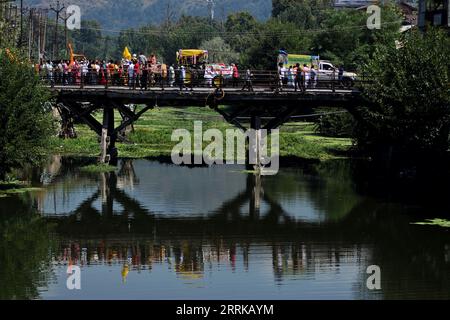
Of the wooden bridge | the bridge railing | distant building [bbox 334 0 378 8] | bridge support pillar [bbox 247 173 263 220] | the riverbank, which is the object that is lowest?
bridge support pillar [bbox 247 173 263 220]

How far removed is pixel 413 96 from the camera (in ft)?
173

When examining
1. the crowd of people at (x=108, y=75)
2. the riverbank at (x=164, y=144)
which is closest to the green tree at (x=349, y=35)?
the riverbank at (x=164, y=144)

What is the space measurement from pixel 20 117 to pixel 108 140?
1360cm

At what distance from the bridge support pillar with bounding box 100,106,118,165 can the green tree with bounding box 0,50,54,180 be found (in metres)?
9.56

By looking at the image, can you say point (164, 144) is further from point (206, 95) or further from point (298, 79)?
point (298, 79)

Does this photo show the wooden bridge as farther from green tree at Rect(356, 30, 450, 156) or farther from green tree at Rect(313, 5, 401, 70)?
green tree at Rect(313, 5, 401, 70)

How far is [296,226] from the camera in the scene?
39.3 m

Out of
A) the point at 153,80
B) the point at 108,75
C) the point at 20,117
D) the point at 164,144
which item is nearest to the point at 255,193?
the point at 20,117

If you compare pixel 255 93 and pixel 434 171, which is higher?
pixel 255 93

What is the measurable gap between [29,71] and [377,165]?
22004 millimetres

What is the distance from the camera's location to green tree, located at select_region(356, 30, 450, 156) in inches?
2052

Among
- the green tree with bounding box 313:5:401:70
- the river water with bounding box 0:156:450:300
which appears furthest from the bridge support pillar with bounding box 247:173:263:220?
the green tree with bounding box 313:5:401:70
